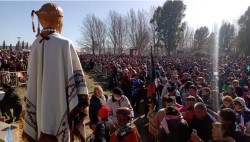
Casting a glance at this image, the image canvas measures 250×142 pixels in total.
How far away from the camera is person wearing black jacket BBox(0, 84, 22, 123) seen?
11.4 m

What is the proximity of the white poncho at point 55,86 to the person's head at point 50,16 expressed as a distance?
6.6 inches

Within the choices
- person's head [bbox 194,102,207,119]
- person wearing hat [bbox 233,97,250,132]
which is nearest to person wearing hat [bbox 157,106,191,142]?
person's head [bbox 194,102,207,119]

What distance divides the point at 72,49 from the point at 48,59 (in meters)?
0.25

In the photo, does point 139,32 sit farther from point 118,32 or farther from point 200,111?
point 200,111

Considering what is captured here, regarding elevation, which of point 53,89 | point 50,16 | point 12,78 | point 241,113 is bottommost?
point 12,78

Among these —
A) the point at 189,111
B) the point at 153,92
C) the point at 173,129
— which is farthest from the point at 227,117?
the point at 153,92

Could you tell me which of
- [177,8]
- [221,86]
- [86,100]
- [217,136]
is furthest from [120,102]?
[177,8]

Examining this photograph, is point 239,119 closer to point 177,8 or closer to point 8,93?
point 8,93

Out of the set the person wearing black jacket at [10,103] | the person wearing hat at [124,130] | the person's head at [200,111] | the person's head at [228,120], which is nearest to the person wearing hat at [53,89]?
the person wearing hat at [124,130]

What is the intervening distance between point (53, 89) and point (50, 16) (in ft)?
2.48

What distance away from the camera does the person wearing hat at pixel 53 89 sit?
9.68ft

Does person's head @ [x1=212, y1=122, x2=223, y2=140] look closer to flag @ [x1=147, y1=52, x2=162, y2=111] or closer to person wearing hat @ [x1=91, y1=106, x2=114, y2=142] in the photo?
Answer: person wearing hat @ [x1=91, y1=106, x2=114, y2=142]

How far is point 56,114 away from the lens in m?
2.96

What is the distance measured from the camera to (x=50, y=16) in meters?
3.14
